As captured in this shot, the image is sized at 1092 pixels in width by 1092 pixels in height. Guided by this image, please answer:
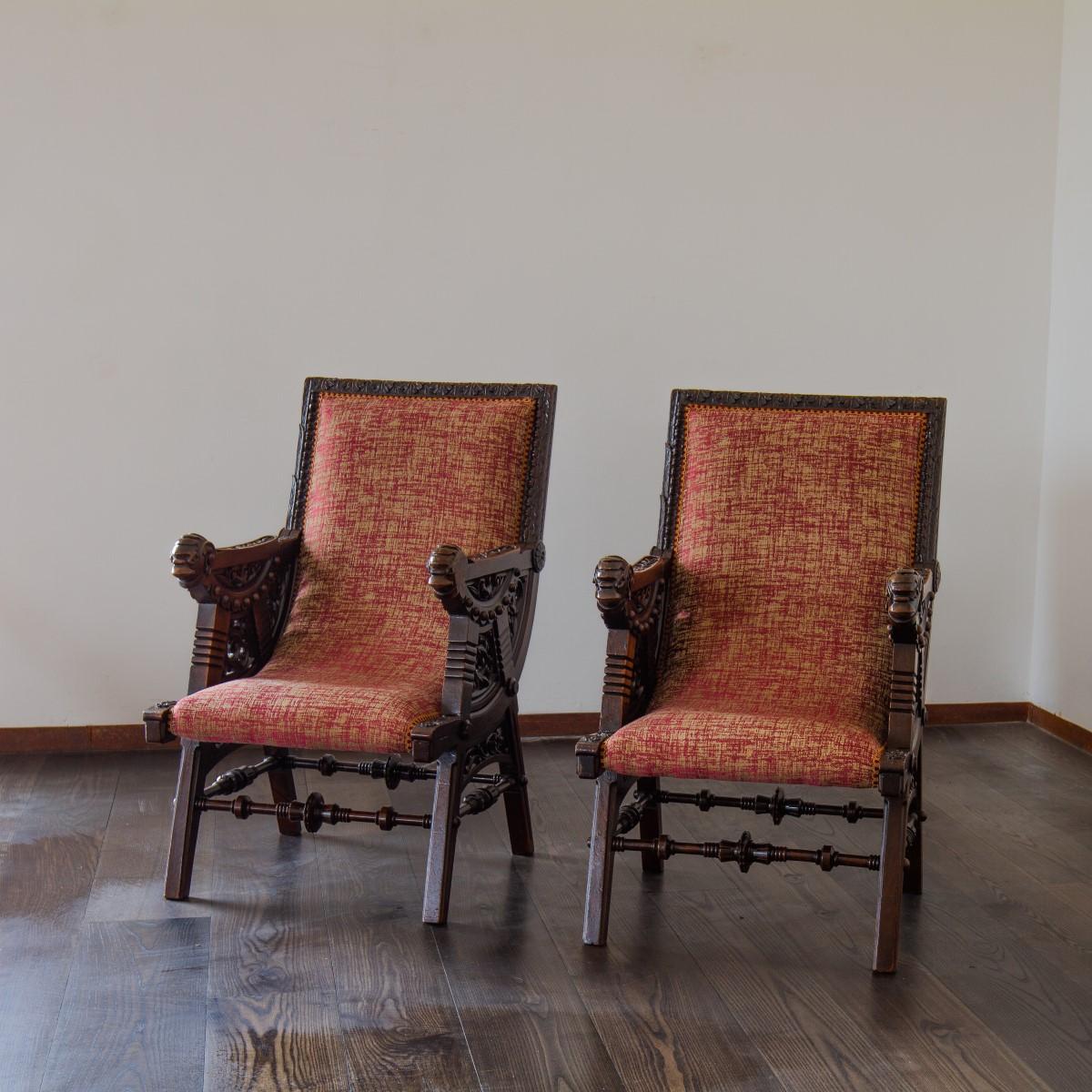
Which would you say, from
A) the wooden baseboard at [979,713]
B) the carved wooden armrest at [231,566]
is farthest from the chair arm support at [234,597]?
the wooden baseboard at [979,713]

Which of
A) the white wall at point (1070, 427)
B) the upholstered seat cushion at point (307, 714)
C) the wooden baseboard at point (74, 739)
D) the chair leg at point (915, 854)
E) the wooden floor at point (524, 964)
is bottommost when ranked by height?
the wooden floor at point (524, 964)

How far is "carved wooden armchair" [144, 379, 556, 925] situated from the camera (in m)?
2.54

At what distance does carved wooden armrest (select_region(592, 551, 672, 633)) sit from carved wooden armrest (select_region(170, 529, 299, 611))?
0.79m

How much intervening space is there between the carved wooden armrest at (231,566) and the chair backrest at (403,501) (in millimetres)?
88

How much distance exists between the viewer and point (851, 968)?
2.36m

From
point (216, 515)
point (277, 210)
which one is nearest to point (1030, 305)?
point (277, 210)

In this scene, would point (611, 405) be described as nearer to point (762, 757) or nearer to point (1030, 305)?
point (1030, 305)

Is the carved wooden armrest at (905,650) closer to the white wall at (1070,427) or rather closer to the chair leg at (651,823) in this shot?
the chair leg at (651,823)

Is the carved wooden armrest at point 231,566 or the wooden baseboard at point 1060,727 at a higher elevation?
the carved wooden armrest at point 231,566

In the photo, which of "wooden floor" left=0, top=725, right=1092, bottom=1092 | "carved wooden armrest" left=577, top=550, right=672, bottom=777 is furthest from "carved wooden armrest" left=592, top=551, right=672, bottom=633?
"wooden floor" left=0, top=725, right=1092, bottom=1092

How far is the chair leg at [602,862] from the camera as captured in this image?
2457 mm

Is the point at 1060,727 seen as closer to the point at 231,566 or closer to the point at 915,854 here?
the point at 915,854

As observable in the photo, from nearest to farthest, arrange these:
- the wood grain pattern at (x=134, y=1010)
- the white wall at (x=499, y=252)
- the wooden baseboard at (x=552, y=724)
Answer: the wood grain pattern at (x=134, y=1010), the white wall at (x=499, y=252), the wooden baseboard at (x=552, y=724)

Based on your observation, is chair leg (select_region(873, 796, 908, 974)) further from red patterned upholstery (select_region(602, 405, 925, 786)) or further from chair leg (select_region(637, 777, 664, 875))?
chair leg (select_region(637, 777, 664, 875))
